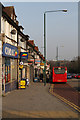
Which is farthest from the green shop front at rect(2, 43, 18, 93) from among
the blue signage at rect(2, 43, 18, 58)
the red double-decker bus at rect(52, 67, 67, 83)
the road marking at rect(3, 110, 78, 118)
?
the red double-decker bus at rect(52, 67, 67, 83)

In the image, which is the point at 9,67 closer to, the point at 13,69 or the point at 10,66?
the point at 10,66

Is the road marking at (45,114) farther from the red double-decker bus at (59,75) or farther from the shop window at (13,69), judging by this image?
the red double-decker bus at (59,75)

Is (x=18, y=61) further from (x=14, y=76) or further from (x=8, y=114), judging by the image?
(x=8, y=114)

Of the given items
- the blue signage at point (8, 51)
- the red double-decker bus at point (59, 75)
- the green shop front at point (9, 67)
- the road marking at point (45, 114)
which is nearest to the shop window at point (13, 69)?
the green shop front at point (9, 67)

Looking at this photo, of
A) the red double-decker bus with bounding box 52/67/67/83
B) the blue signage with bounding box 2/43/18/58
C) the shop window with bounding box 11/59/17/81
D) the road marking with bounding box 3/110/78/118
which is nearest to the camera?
the road marking with bounding box 3/110/78/118

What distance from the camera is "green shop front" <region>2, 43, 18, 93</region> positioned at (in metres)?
14.6

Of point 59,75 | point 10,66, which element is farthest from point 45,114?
point 59,75

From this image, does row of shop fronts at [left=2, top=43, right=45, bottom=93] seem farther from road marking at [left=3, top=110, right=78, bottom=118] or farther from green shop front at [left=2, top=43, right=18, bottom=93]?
road marking at [left=3, top=110, right=78, bottom=118]

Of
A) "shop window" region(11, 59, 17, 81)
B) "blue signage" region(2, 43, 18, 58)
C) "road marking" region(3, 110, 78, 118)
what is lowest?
"road marking" region(3, 110, 78, 118)

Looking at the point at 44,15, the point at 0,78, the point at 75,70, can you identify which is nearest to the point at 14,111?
the point at 0,78

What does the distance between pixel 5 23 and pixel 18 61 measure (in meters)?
5.19

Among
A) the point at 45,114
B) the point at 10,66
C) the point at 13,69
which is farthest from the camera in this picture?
the point at 13,69

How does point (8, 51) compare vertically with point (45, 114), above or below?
above

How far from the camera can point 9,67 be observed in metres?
17.2
